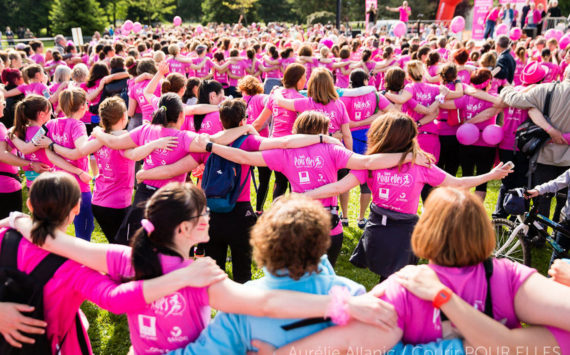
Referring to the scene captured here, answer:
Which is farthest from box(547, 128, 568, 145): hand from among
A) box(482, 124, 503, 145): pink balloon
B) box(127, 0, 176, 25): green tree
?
box(127, 0, 176, 25): green tree

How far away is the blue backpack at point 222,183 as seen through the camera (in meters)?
3.66

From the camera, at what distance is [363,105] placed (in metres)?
5.92

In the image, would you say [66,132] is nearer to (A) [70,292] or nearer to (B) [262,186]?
(A) [70,292]

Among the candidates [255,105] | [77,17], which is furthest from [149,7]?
[255,105]

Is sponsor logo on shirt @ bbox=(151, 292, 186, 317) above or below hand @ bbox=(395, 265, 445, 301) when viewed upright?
below

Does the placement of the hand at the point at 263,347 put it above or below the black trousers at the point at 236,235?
above

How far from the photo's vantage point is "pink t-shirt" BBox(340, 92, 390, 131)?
5930 mm

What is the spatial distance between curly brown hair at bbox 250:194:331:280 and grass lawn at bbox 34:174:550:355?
8.48 ft

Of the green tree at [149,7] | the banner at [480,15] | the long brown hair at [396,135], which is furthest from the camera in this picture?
the green tree at [149,7]

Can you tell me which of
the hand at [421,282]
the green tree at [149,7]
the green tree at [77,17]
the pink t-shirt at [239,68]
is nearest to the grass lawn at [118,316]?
the hand at [421,282]

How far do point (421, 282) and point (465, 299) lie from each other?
22 centimetres

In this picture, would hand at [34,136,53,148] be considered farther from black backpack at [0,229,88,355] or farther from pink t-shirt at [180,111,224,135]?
black backpack at [0,229,88,355]

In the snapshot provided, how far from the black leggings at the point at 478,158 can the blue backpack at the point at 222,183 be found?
367 cm

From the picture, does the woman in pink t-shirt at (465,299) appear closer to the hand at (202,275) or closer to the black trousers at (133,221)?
the hand at (202,275)
